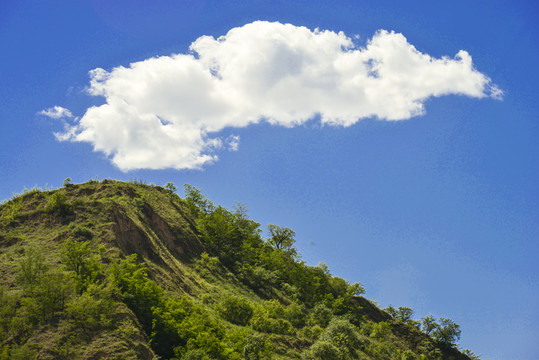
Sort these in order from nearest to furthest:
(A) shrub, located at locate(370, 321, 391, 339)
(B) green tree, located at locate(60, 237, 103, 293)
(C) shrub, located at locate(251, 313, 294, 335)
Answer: (B) green tree, located at locate(60, 237, 103, 293), (C) shrub, located at locate(251, 313, 294, 335), (A) shrub, located at locate(370, 321, 391, 339)

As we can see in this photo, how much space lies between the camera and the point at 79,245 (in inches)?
1955

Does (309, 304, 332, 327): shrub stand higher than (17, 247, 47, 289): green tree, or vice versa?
(309, 304, 332, 327): shrub

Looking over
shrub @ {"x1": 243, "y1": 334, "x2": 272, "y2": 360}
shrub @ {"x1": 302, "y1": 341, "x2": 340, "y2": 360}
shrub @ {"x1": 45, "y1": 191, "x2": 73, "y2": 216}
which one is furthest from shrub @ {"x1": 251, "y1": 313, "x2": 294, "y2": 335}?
shrub @ {"x1": 45, "y1": 191, "x2": 73, "y2": 216}

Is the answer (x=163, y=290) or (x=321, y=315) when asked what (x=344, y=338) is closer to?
(x=321, y=315)

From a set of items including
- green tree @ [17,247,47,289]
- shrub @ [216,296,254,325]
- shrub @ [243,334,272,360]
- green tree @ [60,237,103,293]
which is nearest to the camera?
green tree @ [17,247,47,289]

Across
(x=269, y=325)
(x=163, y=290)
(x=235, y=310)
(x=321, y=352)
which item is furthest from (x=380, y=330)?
(x=163, y=290)

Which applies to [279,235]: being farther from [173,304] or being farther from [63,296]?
[63,296]

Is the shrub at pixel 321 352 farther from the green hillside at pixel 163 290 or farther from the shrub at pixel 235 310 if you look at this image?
the shrub at pixel 235 310

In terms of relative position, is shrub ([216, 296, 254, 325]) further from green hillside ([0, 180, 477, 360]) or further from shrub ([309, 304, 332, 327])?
shrub ([309, 304, 332, 327])

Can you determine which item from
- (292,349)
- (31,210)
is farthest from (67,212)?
(292,349)

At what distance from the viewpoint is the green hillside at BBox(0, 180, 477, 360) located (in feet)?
132

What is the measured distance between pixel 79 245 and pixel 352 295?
72.8m

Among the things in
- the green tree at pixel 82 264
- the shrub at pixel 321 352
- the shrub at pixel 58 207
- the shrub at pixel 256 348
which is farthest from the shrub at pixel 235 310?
the shrub at pixel 58 207

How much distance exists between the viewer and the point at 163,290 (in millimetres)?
54062
